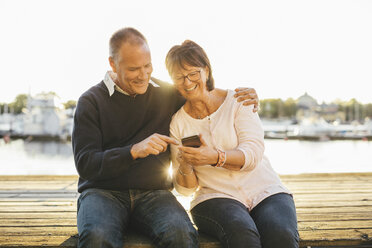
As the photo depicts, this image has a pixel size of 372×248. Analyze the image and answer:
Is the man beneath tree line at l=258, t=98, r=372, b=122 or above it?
above

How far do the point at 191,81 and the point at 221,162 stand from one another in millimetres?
619

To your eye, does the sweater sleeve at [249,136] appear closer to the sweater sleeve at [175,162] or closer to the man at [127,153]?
the man at [127,153]

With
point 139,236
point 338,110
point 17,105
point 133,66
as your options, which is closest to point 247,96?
point 133,66

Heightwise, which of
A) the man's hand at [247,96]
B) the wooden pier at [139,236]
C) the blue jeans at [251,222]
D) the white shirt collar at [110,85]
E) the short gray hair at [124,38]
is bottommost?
the wooden pier at [139,236]

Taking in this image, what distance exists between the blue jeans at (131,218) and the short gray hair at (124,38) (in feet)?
3.24

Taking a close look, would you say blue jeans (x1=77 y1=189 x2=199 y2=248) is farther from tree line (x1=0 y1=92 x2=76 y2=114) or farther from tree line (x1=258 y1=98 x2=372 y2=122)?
tree line (x1=0 y1=92 x2=76 y2=114)

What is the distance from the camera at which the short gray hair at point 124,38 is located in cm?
234

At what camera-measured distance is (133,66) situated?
234 cm

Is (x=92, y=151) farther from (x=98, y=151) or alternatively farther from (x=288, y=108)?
(x=288, y=108)

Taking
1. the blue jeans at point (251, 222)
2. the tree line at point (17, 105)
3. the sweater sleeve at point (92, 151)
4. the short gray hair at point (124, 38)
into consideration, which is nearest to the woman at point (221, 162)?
the blue jeans at point (251, 222)

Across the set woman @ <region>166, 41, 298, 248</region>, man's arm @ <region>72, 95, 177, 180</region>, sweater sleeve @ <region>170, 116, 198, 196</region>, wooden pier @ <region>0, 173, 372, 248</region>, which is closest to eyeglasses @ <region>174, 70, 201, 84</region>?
woman @ <region>166, 41, 298, 248</region>

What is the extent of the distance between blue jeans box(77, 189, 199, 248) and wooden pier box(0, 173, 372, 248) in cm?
15

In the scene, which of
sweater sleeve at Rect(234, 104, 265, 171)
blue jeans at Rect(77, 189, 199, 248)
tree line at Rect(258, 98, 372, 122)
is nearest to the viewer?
blue jeans at Rect(77, 189, 199, 248)

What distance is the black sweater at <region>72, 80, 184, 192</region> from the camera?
2176 millimetres
